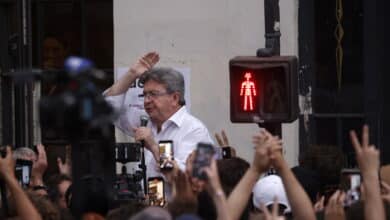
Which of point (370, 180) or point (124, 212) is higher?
point (370, 180)

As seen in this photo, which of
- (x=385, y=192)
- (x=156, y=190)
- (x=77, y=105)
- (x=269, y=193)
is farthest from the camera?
(x=156, y=190)

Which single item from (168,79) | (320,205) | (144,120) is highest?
(168,79)

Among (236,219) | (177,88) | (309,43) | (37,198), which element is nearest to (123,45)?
(309,43)

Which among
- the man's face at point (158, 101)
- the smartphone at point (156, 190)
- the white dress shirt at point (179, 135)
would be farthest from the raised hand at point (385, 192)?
the man's face at point (158, 101)

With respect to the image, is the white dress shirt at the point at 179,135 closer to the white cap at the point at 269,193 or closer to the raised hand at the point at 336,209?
the white cap at the point at 269,193

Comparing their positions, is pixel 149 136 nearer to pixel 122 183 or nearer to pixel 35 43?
pixel 122 183

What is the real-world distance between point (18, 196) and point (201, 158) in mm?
1774

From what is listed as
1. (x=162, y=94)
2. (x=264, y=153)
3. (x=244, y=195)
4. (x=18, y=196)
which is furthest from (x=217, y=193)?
(x=162, y=94)

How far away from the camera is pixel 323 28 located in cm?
1166

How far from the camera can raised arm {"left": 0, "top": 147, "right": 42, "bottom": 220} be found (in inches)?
262

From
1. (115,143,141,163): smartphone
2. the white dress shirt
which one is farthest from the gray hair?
(115,143,141,163): smartphone

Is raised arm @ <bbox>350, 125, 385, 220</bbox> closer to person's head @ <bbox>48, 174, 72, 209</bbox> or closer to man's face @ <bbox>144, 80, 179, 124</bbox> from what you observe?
person's head @ <bbox>48, 174, 72, 209</bbox>

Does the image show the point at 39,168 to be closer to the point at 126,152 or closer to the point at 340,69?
the point at 126,152

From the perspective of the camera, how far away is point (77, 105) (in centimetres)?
401
